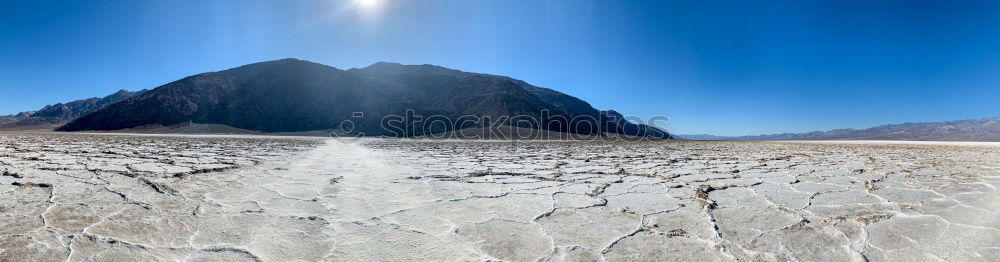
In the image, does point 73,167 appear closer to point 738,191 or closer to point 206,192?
point 206,192

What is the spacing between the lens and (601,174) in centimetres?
461

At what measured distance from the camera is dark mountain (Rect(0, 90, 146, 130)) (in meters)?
76.9

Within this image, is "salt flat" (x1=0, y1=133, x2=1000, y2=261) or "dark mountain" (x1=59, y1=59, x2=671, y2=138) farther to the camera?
"dark mountain" (x1=59, y1=59, x2=671, y2=138)

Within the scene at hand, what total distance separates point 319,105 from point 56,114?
7553 centimetres

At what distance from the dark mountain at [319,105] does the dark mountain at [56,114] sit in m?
35.6

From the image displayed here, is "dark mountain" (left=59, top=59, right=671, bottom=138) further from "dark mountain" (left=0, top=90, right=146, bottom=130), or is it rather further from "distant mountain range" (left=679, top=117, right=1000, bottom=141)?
"distant mountain range" (left=679, top=117, right=1000, bottom=141)

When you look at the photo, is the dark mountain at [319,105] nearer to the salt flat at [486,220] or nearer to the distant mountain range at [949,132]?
the salt flat at [486,220]

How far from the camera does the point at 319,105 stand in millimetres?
58625

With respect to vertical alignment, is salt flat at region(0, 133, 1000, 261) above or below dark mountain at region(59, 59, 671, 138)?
below

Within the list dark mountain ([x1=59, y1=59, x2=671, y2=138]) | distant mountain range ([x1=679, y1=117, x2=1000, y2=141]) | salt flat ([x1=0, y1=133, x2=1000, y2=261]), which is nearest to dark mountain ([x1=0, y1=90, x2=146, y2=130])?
dark mountain ([x1=59, y1=59, x2=671, y2=138])

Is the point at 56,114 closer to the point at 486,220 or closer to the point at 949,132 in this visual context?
the point at 486,220

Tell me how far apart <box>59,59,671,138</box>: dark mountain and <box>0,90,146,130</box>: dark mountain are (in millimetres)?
35622

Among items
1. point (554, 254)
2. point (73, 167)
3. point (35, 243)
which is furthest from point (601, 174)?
point (73, 167)

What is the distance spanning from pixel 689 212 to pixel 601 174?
85.6 inches
